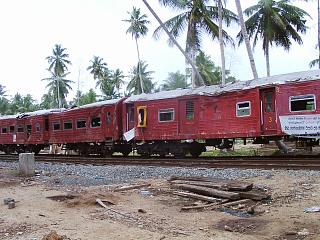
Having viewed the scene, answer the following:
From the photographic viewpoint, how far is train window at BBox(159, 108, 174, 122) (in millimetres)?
19047

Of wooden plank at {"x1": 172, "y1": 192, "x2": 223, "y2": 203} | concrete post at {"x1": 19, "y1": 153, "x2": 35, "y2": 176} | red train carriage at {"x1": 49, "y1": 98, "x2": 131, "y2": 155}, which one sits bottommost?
wooden plank at {"x1": 172, "y1": 192, "x2": 223, "y2": 203}

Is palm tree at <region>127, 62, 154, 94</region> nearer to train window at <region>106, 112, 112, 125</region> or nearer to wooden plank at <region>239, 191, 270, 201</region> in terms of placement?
train window at <region>106, 112, 112, 125</region>

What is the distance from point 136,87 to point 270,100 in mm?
48290

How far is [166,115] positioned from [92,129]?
5353 millimetres

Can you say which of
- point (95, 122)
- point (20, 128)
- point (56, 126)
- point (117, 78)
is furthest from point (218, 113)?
point (117, 78)

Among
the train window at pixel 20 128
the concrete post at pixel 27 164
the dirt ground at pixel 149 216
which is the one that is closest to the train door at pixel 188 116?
the concrete post at pixel 27 164

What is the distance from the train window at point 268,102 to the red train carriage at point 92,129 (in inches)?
314

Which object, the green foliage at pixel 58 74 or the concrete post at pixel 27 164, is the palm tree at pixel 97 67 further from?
the concrete post at pixel 27 164

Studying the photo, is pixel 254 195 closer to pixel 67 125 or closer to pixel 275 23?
pixel 67 125

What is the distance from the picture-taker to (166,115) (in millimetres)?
19281

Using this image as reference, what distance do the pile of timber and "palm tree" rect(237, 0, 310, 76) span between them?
2492 cm

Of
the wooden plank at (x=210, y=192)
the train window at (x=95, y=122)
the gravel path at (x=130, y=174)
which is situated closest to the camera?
the wooden plank at (x=210, y=192)

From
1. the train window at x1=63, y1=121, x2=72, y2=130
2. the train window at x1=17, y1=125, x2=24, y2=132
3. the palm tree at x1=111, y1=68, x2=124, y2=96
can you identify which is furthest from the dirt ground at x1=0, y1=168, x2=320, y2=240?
the palm tree at x1=111, y1=68, x2=124, y2=96

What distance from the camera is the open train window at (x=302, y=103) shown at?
49.0ft
